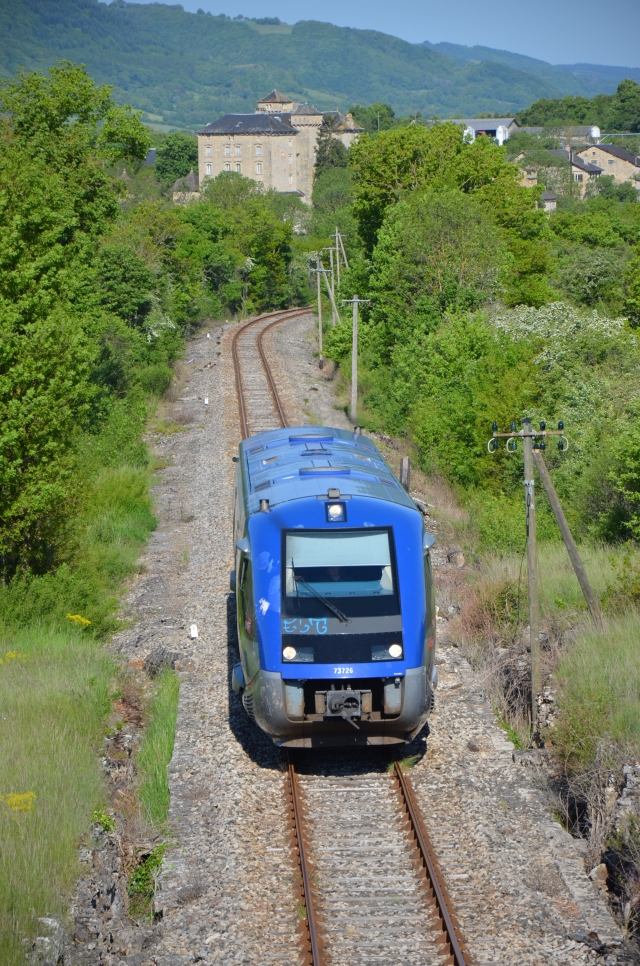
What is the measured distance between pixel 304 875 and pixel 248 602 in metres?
2.95

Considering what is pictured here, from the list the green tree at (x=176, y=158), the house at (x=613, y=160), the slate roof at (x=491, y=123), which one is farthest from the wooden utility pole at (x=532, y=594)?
the slate roof at (x=491, y=123)

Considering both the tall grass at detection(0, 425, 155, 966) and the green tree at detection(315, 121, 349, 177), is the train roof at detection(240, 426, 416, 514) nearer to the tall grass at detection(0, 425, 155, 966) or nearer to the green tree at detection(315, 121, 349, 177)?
the tall grass at detection(0, 425, 155, 966)

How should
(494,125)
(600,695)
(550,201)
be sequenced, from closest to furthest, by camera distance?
(600,695)
(550,201)
(494,125)

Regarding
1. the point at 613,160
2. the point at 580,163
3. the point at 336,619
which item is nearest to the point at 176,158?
the point at 580,163

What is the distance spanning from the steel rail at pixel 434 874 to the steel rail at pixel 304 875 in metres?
1.06

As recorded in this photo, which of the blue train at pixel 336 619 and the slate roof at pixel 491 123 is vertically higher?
the slate roof at pixel 491 123

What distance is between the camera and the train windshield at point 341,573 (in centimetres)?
1006

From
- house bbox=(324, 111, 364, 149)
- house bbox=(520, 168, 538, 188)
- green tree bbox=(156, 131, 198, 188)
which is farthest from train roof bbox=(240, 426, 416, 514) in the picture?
green tree bbox=(156, 131, 198, 188)

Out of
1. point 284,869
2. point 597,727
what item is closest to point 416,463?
point 597,727

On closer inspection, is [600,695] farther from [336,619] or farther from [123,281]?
[123,281]

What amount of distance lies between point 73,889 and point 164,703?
14.9ft

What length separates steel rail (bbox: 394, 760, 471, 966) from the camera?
773 cm

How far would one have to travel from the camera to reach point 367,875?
8.86m

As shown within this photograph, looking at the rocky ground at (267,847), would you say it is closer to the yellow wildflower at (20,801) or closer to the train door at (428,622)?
the yellow wildflower at (20,801)
